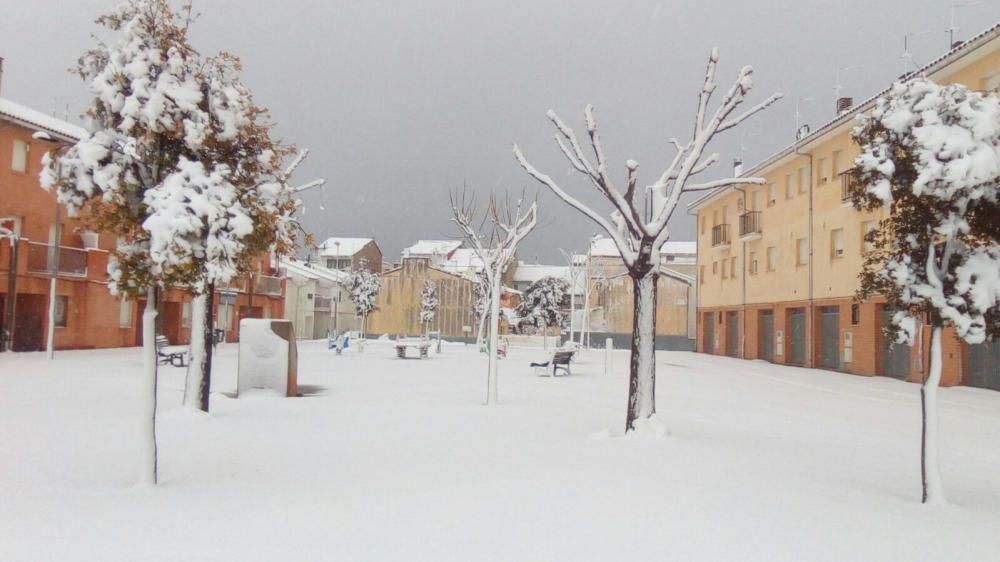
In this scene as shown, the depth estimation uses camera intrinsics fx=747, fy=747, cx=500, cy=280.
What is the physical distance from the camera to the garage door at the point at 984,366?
20.7 metres

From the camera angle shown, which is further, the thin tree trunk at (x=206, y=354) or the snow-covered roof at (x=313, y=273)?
the snow-covered roof at (x=313, y=273)

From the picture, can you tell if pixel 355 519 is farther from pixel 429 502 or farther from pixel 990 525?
pixel 990 525

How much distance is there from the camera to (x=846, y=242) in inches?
1115

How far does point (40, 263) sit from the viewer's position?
94.3 feet

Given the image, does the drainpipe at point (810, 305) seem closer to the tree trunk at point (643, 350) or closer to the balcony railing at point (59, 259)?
the tree trunk at point (643, 350)

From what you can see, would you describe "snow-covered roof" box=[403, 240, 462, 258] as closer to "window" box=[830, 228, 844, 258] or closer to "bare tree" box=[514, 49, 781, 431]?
"window" box=[830, 228, 844, 258]

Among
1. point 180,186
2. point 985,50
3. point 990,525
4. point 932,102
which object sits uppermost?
point 985,50

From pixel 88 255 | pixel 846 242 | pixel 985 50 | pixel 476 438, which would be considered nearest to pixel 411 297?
pixel 88 255

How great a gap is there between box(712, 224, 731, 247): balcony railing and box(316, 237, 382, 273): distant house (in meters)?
42.8

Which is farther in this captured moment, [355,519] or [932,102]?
[932,102]

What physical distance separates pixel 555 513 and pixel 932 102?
201 inches

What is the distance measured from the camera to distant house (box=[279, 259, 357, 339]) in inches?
2388

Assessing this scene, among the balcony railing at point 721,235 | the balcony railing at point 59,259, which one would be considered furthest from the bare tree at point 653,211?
the balcony railing at point 721,235

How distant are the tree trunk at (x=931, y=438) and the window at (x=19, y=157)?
103 ft
